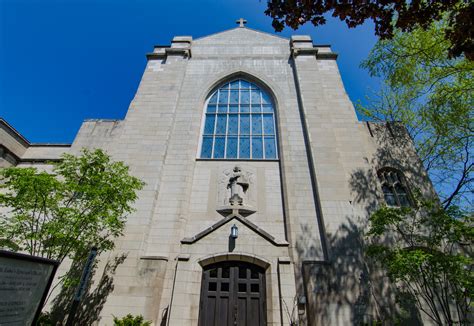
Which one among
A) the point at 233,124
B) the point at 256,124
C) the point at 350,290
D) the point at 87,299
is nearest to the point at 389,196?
the point at 350,290

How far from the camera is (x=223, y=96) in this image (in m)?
13.2

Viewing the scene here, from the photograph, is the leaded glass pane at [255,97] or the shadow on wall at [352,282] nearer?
the shadow on wall at [352,282]

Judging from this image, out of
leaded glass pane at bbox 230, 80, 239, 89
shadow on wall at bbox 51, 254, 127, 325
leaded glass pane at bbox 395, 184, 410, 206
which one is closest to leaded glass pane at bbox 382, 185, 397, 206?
leaded glass pane at bbox 395, 184, 410, 206

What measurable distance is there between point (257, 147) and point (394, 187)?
20.5 feet

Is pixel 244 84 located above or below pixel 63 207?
above

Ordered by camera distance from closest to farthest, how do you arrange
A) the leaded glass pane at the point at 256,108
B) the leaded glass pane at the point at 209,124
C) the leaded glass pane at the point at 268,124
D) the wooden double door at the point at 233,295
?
1. the wooden double door at the point at 233,295
2. the leaded glass pane at the point at 268,124
3. the leaded glass pane at the point at 209,124
4. the leaded glass pane at the point at 256,108

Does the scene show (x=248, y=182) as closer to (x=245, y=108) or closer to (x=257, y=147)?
(x=257, y=147)

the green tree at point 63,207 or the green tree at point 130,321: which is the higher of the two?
the green tree at point 63,207

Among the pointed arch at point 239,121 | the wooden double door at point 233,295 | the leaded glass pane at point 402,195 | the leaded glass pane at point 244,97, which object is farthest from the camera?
the leaded glass pane at point 244,97

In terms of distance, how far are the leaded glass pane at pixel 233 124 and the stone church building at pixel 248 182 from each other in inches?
2.1

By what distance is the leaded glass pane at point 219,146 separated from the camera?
36.4 ft

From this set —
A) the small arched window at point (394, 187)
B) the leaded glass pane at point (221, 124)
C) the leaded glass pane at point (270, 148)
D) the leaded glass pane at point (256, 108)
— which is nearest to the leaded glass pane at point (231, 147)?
the leaded glass pane at point (221, 124)

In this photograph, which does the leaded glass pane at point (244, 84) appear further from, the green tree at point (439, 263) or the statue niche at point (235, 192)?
the green tree at point (439, 263)

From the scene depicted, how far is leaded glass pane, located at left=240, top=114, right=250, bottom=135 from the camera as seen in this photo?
11.8m
